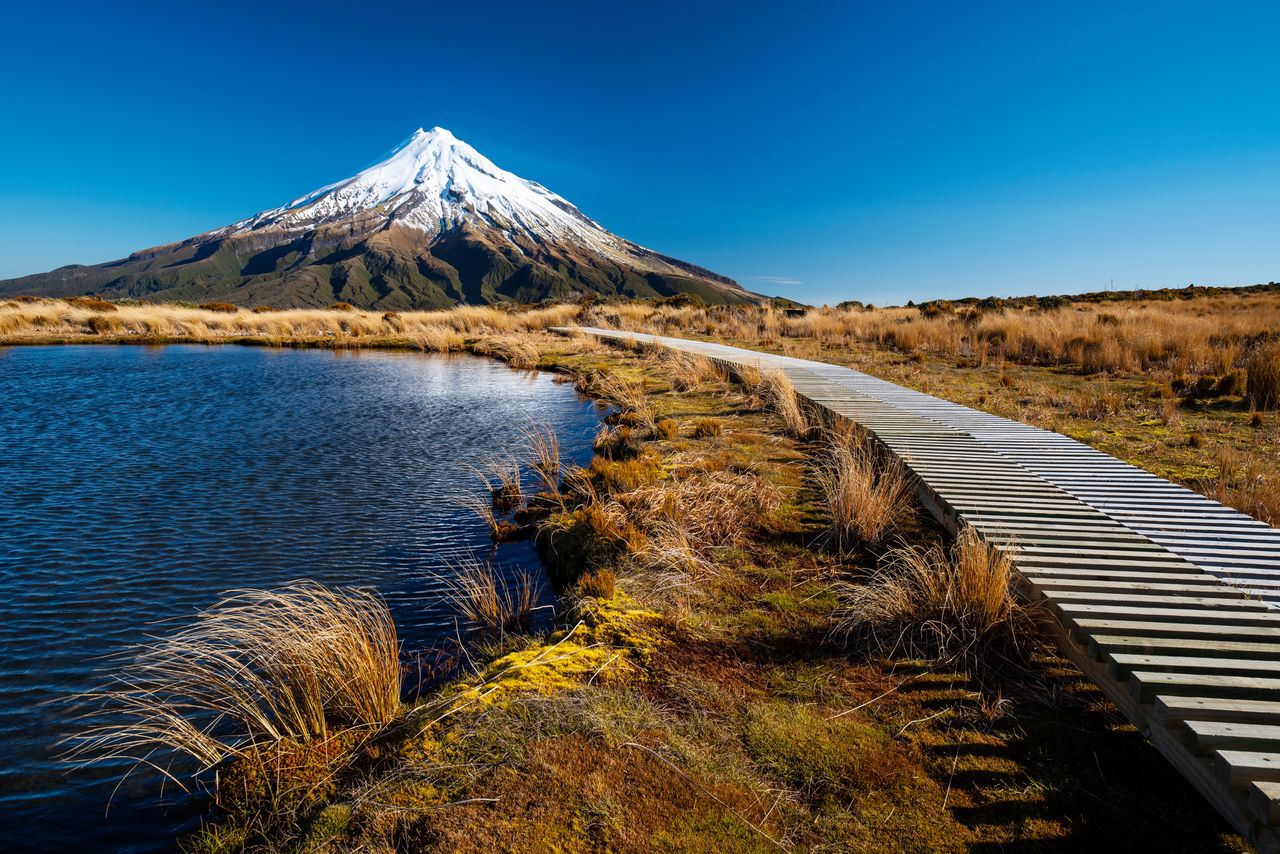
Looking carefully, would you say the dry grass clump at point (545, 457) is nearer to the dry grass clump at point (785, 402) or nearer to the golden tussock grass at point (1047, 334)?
the dry grass clump at point (785, 402)

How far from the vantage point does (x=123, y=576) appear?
517 centimetres

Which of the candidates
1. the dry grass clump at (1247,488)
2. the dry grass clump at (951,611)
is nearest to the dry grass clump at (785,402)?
the dry grass clump at (1247,488)

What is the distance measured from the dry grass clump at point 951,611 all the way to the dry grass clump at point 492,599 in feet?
7.73

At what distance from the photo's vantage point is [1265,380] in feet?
34.1

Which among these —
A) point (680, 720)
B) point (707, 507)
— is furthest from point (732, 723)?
point (707, 507)

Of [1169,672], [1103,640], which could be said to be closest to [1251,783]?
[1169,672]

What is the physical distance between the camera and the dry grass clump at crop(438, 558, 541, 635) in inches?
179

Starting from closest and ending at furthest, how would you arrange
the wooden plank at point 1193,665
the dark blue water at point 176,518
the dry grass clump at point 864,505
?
the wooden plank at point 1193,665 < the dark blue water at point 176,518 < the dry grass clump at point 864,505

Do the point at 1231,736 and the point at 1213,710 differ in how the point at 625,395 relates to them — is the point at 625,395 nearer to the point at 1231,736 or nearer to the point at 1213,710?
the point at 1213,710

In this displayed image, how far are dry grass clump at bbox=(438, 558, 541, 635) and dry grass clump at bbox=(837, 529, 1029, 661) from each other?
2.36 m

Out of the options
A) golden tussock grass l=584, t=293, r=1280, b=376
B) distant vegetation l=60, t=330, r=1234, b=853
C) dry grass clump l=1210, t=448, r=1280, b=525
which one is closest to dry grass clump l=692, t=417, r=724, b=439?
distant vegetation l=60, t=330, r=1234, b=853

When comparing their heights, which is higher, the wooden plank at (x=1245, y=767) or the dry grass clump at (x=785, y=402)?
the dry grass clump at (x=785, y=402)

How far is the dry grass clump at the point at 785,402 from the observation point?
30.3ft

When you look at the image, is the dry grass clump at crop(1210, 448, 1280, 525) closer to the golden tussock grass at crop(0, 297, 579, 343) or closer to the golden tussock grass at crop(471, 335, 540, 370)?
the golden tussock grass at crop(471, 335, 540, 370)
